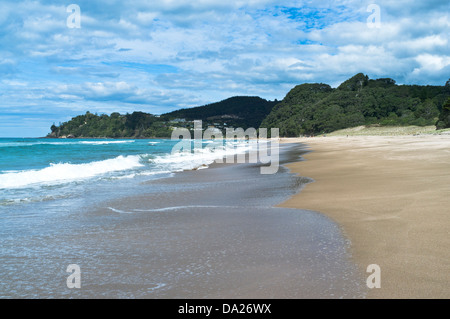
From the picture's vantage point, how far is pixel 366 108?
355 ft

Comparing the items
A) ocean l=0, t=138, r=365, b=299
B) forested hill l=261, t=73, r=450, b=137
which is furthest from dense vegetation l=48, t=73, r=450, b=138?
ocean l=0, t=138, r=365, b=299

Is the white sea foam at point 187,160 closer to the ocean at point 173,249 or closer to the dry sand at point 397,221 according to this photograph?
the ocean at point 173,249

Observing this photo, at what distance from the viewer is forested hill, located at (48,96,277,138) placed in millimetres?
176250

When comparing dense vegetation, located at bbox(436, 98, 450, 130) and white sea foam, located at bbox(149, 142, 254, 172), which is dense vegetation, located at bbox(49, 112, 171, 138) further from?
white sea foam, located at bbox(149, 142, 254, 172)

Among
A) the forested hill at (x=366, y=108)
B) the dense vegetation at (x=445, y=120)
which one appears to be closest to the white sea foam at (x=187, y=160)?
the dense vegetation at (x=445, y=120)

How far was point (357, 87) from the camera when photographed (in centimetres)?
14950

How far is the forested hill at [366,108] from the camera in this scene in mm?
91444

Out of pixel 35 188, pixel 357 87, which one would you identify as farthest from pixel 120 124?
pixel 35 188

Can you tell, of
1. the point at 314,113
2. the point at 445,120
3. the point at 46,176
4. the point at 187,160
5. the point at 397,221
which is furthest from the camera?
the point at 314,113

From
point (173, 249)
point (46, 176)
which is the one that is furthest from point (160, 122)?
point (173, 249)

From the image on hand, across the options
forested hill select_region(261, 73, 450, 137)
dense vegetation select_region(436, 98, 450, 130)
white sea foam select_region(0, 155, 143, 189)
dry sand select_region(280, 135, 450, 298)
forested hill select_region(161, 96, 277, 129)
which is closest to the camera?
dry sand select_region(280, 135, 450, 298)

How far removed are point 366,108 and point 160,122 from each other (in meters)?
111

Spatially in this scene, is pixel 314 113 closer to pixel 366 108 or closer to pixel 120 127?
pixel 366 108

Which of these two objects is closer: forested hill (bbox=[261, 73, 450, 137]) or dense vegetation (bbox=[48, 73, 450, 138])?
forested hill (bbox=[261, 73, 450, 137])
